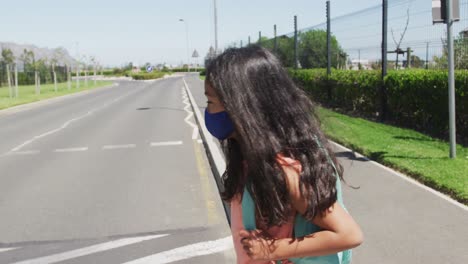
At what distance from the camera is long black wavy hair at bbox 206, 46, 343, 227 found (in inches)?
51.5

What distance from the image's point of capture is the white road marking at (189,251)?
14.8 feet

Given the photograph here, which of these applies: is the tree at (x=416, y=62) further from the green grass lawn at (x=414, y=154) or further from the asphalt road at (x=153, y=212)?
the asphalt road at (x=153, y=212)

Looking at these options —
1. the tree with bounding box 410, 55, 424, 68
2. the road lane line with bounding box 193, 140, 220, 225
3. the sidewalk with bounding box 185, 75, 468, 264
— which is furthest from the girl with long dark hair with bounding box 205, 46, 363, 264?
the tree with bounding box 410, 55, 424, 68

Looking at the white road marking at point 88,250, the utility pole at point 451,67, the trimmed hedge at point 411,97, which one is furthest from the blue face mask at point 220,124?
the utility pole at point 451,67

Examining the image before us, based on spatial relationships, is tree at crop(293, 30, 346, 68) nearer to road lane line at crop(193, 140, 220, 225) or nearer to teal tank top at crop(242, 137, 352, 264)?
road lane line at crop(193, 140, 220, 225)

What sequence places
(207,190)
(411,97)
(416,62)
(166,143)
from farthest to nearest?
1. (416,62)
2. (166,143)
3. (411,97)
4. (207,190)

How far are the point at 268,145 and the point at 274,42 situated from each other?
26.1 m

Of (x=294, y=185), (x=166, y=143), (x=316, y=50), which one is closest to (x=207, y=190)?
(x=166, y=143)

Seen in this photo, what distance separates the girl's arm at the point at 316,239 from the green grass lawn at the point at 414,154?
330 centimetres

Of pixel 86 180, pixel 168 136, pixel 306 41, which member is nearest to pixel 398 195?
pixel 86 180

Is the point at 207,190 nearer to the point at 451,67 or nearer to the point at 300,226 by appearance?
the point at 451,67

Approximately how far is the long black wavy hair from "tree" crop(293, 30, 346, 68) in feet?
59.9

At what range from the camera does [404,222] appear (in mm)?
5035

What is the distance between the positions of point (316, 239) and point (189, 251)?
356 cm
